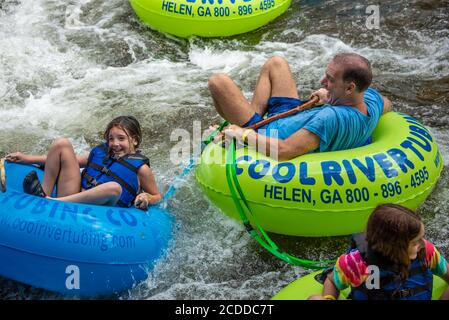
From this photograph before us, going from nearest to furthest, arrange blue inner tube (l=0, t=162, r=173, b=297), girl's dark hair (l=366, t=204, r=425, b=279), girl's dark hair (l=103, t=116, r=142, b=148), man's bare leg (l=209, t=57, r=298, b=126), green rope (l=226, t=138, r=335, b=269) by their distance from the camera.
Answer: girl's dark hair (l=366, t=204, r=425, b=279) < blue inner tube (l=0, t=162, r=173, b=297) < green rope (l=226, t=138, r=335, b=269) < girl's dark hair (l=103, t=116, r=142, b=148) < man's bare leg (l=209, t=57, r=298, b=126)

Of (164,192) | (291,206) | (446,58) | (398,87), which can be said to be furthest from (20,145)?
(446,58)

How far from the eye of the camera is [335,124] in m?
3.83

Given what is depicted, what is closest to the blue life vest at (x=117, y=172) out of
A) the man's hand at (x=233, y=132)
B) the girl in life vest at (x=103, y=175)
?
the girl in life vest at (x=103, y=175)

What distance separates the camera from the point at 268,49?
6.48 meters

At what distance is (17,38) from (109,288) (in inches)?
159

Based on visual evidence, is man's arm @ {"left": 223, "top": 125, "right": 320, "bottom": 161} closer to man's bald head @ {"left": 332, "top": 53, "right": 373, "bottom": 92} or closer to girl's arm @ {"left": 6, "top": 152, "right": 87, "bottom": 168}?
man's bald head @ {"left": 332, "top": 53, "right": 373, "bottom": 92}

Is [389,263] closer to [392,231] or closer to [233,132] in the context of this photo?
[392,231]

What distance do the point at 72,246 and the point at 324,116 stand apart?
62.2 inches

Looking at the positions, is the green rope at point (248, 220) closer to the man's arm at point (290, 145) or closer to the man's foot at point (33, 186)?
the man's arm at point (290, 145)

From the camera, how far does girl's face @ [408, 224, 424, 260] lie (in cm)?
280

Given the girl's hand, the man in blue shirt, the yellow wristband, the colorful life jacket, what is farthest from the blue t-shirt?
the girl's hand

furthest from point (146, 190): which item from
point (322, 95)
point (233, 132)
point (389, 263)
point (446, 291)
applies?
point (446, 291)

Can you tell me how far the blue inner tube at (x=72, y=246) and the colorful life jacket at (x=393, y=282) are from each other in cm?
124

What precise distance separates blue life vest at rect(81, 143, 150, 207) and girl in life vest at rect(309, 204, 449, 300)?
1.39 m
